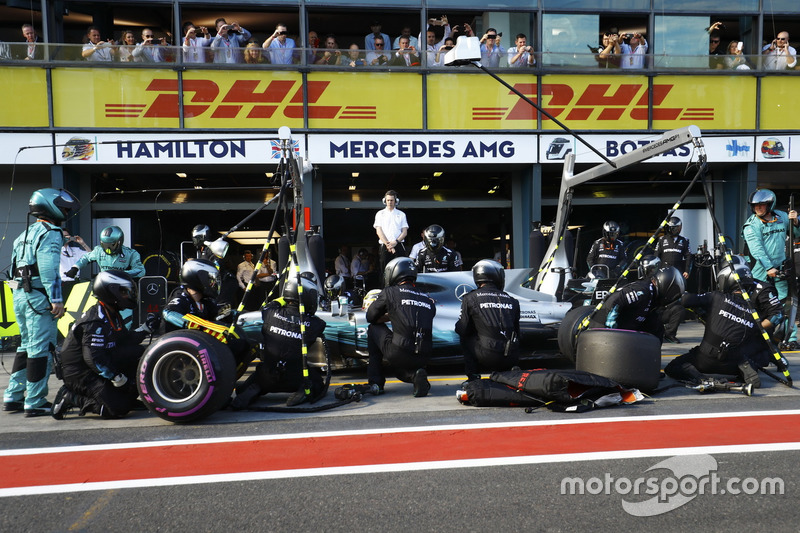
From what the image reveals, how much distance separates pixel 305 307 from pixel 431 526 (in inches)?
136

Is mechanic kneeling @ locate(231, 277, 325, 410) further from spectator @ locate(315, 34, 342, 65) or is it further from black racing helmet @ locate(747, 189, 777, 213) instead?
spectator @ locate(315, 34, 342, 65)

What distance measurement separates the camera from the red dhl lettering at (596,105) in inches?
563

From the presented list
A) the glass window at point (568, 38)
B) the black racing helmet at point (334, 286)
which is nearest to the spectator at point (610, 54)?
the glass window at point (568, 38)

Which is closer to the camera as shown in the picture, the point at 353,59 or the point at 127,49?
the point at 127,49

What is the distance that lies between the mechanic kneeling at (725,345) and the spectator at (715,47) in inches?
386

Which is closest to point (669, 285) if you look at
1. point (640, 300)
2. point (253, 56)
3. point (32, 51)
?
point (640, 300)

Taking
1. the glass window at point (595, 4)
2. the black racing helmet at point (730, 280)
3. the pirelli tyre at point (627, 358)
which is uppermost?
the glass window at point (595, 4)

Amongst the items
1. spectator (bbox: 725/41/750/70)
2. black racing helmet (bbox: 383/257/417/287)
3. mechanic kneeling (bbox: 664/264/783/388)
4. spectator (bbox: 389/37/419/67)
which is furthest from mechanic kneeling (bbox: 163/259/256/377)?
spectator (bbox: 725/41/750/70)

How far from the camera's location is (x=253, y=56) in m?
13.7

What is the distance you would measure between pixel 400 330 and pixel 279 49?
926 centimetres

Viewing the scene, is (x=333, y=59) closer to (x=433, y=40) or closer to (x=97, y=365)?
(x=433, y=40)

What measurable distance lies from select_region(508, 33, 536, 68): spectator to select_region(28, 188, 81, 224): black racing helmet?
10.4 metres

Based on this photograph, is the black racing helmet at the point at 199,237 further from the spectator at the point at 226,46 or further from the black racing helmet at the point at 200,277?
the spectator at the point at 226,46

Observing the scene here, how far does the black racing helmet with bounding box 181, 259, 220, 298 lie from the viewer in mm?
6055
